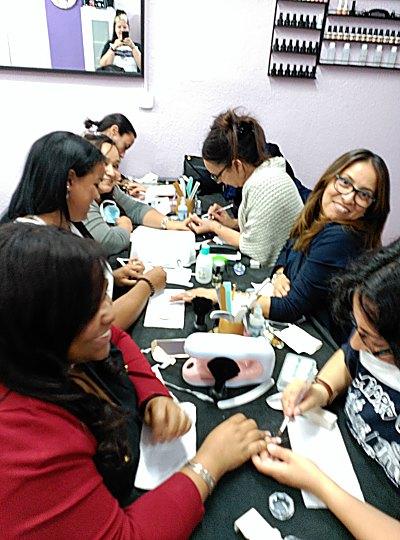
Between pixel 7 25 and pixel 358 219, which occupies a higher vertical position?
pixel 7 25

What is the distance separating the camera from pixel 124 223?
1973mm

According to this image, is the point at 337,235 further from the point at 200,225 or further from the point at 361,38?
the point at 361,38

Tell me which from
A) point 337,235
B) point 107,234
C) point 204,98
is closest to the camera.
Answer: point 337,235

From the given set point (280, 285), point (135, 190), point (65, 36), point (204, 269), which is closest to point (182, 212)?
point (135, 190)

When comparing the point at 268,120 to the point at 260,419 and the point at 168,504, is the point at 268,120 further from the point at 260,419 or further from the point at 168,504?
the point at 168,504

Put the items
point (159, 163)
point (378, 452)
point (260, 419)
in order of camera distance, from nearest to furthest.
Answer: point (378, 452), point (260, 419), point (159, 163)

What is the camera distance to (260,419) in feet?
3.03

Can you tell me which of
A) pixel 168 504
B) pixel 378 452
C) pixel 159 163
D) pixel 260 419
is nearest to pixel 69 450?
pixel 168 504

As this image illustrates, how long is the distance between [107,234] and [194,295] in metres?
0.56

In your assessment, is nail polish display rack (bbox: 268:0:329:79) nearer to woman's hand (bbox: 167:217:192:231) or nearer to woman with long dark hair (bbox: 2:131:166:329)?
woman's hand (bbox: 167:217:192:231)

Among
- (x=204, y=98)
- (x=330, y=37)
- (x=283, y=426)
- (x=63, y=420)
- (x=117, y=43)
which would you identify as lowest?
(x=283, y=426)

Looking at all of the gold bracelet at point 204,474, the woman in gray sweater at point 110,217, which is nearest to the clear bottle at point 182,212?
the woman in gray sweater at point 110,217

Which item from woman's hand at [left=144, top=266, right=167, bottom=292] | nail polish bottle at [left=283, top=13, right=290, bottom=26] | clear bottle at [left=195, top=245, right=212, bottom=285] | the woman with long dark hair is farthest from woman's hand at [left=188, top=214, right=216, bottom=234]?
nail polish bottle at [left=283, top=13, right=290, bottom=26]

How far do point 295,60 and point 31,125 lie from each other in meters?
1.91
